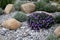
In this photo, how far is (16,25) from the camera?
552 centimetres

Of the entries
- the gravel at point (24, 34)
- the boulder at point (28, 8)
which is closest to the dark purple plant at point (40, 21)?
the gravel at point (24, 34)

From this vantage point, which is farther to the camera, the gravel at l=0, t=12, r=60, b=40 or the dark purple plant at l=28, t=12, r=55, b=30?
the dark purple plant at l=28, t=12, r=55, b=30

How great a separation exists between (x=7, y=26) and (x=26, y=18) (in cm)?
96

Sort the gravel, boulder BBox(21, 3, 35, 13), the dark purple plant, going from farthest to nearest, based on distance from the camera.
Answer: boulder BBox(21, 3, 35, 13), the dark purple plant, the gravel

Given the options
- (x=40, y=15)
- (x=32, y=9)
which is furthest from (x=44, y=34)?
(x=32, y=9)

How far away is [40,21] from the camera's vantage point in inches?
215

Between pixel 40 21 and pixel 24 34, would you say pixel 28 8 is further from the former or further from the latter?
pixel 24 34

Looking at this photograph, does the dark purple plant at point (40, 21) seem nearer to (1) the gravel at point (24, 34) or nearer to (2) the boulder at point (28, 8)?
(1) the gravel at point (24, 34)

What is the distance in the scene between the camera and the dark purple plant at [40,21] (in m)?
5.36

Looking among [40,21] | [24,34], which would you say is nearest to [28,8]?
[40,21]

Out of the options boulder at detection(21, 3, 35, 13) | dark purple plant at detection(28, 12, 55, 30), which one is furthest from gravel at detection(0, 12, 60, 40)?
boulder at detection(21, 3, 35, 13)

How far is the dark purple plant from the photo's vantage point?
17.6 ft

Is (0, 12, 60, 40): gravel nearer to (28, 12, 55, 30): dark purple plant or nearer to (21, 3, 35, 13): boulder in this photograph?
(28, 12, 55, 30): dark purple plant

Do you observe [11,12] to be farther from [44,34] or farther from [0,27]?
[44,34]
